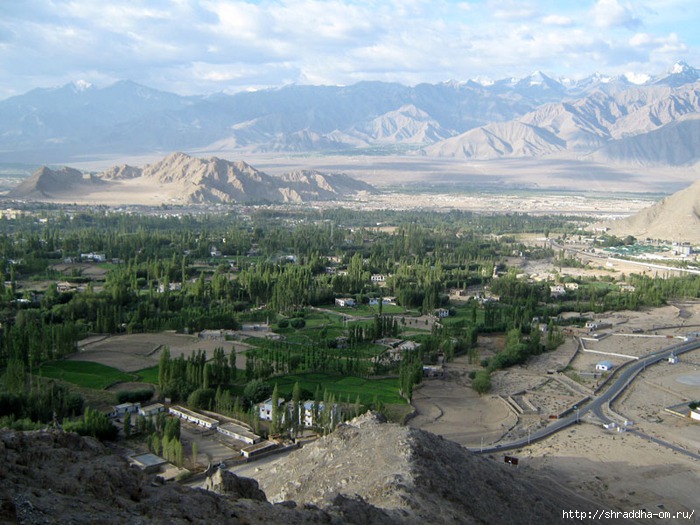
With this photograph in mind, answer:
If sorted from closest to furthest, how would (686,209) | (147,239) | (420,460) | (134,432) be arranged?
(420,460), (134,432), (147,239), (686,209)

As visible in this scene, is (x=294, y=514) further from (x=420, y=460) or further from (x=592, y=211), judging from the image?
(x=592, y=211)

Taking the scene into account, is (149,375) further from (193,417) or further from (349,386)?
(349,386)

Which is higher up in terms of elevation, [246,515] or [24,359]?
[246,515]

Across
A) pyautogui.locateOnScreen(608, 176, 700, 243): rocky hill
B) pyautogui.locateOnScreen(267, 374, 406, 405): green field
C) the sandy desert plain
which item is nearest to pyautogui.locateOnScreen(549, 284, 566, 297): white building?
the sandy desert plain

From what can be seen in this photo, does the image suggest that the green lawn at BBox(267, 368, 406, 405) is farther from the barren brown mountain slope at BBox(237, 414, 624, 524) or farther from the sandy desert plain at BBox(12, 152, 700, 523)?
the barren brown mountain slope at BBox(237, 414, 624, 524)

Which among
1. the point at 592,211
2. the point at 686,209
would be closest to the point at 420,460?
the point at 686,209

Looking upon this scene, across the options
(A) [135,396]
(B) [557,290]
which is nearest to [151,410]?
(A) [135,396]
